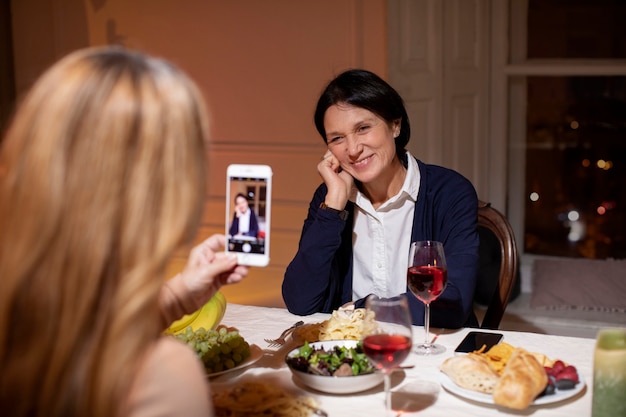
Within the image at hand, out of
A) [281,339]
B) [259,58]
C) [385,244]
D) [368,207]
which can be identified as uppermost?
[259,58]

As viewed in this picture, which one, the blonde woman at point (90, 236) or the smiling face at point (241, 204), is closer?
the blonde woman at point (90, 236)

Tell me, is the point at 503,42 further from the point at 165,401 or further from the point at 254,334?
the point at 165,401

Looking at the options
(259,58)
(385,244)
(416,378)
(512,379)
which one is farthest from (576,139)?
(512,379)

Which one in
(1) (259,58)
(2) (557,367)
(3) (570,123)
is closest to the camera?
(2) (557,367)

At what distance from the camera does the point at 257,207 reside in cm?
136

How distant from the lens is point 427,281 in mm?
1686

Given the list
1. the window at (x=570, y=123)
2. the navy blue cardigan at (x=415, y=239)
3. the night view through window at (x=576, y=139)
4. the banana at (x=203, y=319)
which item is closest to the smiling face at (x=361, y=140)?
the navy blue cardigan at (x=415, y=239)

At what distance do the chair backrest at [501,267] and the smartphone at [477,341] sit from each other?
1.24 feet

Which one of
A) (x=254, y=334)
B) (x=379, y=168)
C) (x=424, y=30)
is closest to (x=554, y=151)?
(x=424, y=30)

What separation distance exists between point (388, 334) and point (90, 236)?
1.95 feet

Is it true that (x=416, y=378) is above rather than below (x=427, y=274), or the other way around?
below

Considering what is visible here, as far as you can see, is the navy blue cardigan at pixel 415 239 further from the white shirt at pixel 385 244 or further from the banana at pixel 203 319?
the banana at pixel 203 319

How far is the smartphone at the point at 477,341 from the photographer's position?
165 cm

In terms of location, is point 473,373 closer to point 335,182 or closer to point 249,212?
point 249,212
